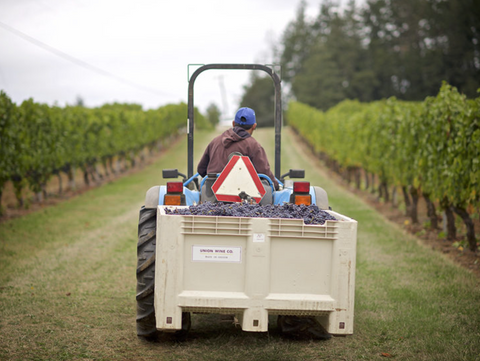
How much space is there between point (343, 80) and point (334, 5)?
81.0 ft

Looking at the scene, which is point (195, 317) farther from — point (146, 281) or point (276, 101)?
point (276, 101)

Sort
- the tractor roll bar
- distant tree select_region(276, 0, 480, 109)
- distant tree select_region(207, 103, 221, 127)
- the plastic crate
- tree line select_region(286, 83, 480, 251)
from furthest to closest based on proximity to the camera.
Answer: distant tree select_region(207, 103, 221, 127) < distant tree select_region(276, 0, 480, 109) < tree line select_region(286, 83, 480, 251) < the tractor roll bar < the plastic crate

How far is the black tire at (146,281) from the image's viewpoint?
427 centimetres

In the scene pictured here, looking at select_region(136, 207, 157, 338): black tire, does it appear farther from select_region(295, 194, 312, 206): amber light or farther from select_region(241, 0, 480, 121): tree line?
select_region(241, 0, 480, 121): tree line

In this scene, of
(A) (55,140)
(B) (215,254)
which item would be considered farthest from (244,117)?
(A) (55,140)

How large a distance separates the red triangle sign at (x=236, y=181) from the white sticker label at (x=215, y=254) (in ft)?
2.78

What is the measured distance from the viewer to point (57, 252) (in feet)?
27.6

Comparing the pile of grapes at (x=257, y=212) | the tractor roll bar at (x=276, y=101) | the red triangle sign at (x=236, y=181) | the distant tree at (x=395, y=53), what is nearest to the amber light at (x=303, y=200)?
the red triangle sign at (x=236, y=181)

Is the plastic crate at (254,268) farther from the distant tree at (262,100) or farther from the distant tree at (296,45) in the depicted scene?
the distant tree at (296,45)

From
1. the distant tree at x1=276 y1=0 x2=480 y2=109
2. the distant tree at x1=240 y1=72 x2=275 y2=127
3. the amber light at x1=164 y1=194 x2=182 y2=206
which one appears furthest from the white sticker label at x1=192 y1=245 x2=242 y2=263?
the distant tree at x1=240 y1=72 x2=275 y2=127

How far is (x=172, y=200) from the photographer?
464 cm

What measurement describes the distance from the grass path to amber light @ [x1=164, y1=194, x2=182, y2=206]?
1217 mm

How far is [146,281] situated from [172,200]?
0.76 meters

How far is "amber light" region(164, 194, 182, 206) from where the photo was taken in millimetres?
4633
